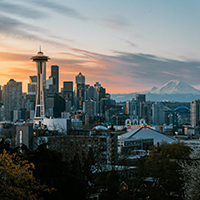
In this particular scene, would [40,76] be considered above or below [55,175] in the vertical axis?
above

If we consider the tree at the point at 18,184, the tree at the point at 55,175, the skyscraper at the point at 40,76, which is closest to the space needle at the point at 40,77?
the skyscraper at the point at 40,76

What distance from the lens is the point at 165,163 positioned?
115ft

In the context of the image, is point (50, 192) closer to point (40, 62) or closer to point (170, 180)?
point (170, 180)

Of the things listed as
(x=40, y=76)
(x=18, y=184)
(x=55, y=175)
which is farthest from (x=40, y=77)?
(x=18, y=184)

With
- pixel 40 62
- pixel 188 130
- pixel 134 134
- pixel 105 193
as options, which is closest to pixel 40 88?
pixel 40 62

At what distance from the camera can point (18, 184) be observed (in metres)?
16.1

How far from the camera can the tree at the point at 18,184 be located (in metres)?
15.6

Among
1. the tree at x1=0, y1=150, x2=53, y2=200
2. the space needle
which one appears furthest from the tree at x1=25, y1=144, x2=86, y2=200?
the space needle

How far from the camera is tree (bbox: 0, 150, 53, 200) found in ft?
51.3

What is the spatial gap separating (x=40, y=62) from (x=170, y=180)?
9562 cm

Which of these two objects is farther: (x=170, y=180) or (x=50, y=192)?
(x=170, y=180)

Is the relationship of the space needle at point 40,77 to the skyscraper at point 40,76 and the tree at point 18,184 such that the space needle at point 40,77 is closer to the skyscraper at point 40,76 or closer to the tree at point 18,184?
the skyscraper at point 40,76

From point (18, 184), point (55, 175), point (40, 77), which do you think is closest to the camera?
point (18, 184)

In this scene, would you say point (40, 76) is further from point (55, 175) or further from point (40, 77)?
point (55, 175)
